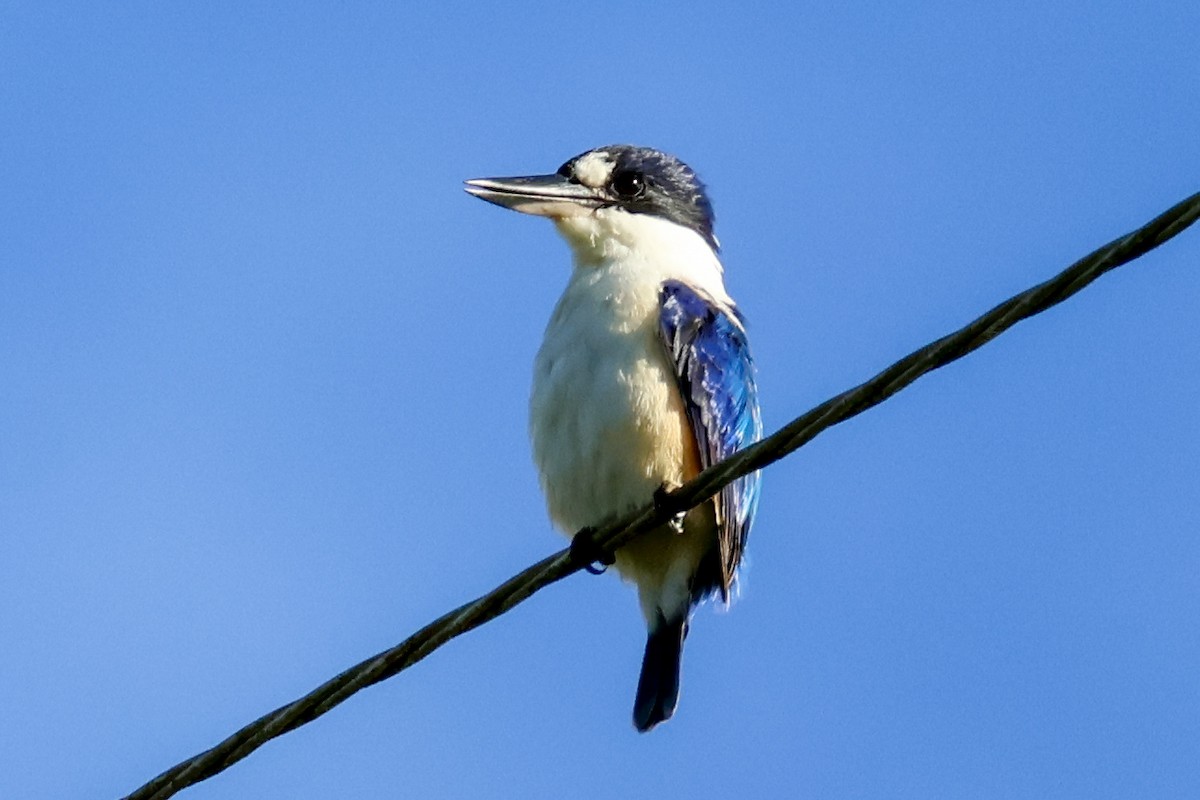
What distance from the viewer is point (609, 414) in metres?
6.17

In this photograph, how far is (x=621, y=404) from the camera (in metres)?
6.16

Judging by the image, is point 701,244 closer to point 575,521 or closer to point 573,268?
point 573,268

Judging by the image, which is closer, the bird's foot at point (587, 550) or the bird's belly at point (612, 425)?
the bird's foot at point (587, 550)

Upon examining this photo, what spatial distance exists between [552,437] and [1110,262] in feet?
9.83

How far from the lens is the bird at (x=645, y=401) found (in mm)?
6207

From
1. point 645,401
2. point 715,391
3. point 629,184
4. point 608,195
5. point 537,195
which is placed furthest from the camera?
point 629,184

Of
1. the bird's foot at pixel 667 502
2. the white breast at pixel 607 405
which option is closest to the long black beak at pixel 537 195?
the white breast at pixel 607 405

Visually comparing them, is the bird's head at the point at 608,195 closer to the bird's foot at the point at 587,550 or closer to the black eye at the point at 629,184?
the black eye at the point at 629,184

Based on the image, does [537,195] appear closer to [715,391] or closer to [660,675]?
[715,391]

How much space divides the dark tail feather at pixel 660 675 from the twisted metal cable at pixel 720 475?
5.66 ft

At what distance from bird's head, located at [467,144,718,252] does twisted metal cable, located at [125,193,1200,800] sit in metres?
2.21

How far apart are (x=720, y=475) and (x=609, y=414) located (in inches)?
64.8

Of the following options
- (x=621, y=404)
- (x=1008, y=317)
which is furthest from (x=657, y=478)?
(x=1008, y=317)

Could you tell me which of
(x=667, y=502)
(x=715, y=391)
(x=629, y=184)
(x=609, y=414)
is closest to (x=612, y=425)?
(x=609, y=414)
